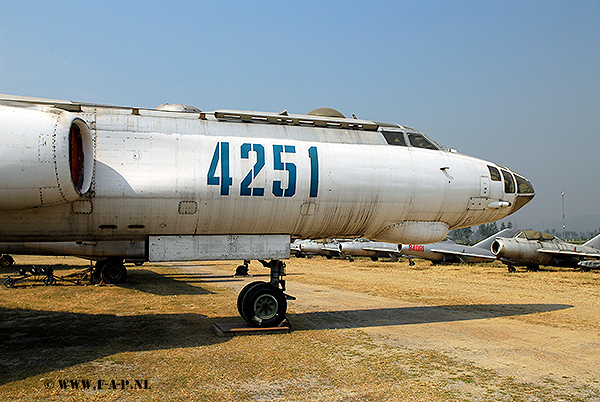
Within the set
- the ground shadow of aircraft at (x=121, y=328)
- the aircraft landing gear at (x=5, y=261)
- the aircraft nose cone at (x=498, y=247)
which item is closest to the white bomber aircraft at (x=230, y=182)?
the ground shadow of aircraft at (x=121, y=328)

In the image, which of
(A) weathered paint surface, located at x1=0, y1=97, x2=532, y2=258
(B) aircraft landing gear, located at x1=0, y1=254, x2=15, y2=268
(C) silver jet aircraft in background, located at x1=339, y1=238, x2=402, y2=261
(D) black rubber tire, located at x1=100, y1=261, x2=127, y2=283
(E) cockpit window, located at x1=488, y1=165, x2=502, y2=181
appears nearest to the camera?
(A) weathered paint surface, located at x1=0, y1=97, x2=532, y2=258

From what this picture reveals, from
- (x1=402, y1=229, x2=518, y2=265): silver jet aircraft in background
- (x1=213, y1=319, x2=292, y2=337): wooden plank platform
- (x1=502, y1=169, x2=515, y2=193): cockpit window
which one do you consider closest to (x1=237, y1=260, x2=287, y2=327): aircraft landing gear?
(x1=213, y1=319, x2=292, y2=337): wooden plank platform

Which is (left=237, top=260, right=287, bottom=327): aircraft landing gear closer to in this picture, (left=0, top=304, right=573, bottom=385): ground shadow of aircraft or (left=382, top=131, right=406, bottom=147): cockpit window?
(left=0, top=304, right=573, bottom=385): ground shadow of aircraft

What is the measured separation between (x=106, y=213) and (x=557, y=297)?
45.5 ft

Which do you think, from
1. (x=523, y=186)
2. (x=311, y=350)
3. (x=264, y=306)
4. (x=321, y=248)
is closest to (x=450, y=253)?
(x=321, y=248)

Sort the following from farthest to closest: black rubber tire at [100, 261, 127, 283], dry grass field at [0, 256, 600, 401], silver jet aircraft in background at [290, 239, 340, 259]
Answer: silver jet aircraft in background at [290, 239, 340, 259] → black rubber tire at [100, 261, 127, 283] → dry grass field at [0, 256, 600, 401]

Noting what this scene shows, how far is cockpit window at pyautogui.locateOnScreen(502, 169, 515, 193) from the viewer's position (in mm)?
10047

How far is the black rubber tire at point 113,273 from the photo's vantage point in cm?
1750

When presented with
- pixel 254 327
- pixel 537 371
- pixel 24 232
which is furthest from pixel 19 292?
pixel 537 371

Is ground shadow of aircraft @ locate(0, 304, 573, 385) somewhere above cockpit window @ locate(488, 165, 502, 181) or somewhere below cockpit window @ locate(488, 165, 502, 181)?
below

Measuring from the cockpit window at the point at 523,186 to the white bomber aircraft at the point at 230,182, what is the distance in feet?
0.25

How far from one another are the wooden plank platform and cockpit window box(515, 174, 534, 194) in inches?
255

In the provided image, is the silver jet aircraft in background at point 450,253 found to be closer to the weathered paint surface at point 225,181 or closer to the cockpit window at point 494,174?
the cockpit window at point 494,174

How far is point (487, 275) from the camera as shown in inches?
854
